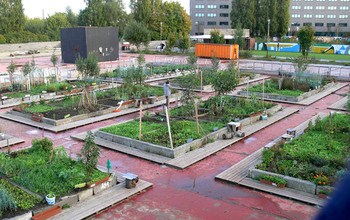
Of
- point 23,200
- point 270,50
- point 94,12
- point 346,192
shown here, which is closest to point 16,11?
point 94,12

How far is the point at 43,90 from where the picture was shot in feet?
73.8

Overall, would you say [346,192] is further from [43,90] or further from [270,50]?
[270,50]

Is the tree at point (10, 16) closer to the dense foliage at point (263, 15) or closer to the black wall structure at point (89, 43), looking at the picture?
the black wall structure at point (89, 43)

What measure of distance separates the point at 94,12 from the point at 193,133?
63325 mm

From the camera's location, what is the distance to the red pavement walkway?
28.3ft

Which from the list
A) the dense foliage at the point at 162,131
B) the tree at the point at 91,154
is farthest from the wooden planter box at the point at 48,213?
the dense foliage at the point at 162,131

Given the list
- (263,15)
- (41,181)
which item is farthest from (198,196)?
(263,15)

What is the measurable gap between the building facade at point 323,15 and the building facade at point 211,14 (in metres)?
18.0

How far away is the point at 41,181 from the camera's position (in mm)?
9336

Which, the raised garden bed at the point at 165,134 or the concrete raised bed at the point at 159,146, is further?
the raised garden bed at the point at 165,134

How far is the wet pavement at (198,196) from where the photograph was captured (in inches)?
340

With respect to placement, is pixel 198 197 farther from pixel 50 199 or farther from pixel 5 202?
pixel 5 202

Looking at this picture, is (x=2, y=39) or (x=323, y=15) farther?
(x=323, y=15)

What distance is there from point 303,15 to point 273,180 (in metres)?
97.1
